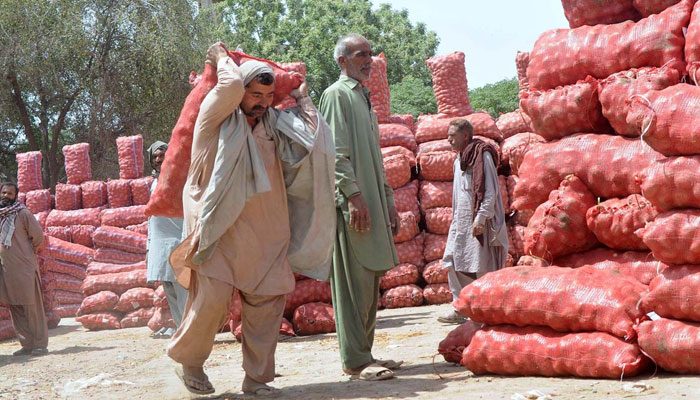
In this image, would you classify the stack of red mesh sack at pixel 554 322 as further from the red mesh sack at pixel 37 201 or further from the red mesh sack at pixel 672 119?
the red mesh sack at pixel 37 201

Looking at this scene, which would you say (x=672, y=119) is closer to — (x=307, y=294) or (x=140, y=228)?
(x=307, y=294)

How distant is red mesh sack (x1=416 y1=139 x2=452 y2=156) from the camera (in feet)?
34.7

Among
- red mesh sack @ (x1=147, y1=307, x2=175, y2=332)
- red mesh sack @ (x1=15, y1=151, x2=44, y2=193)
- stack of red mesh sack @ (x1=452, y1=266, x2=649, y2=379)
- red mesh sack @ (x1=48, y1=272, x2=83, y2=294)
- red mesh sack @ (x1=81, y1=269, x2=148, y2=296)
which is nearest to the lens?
stack of red mesh sack @ (x1=452, y1=266, x2=649, y2=379)

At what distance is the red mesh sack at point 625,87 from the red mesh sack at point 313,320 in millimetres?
3864

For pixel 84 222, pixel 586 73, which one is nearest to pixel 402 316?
pixel 586 73

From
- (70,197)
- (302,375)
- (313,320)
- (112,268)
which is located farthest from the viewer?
(70,197)

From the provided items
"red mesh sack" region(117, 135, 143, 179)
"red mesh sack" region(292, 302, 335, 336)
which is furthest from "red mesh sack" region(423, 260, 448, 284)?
"red mesh sack" region(117, 135, 143, 179)

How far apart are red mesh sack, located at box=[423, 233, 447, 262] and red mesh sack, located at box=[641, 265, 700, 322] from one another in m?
6.24

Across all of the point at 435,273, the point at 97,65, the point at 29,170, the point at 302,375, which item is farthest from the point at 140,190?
the point at 97,65

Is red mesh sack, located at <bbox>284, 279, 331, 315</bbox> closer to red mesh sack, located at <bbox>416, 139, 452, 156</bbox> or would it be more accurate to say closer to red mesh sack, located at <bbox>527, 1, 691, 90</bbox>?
red mesh sack, located at <bbox>416, 139, 452, 156</bbox>

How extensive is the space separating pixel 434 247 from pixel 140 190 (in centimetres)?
575

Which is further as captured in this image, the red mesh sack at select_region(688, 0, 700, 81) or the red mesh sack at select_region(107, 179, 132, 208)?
the red mesh sack at select_region(107, 179, 132, 208)

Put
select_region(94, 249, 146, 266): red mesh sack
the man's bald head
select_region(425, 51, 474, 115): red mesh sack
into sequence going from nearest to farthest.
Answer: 1. the man's bald head
2. select_region(425, 51, 474, 115): red mesh sack
3. select_region(94, 249, 146, 266): red mesh sack

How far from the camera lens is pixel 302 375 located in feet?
17.8
